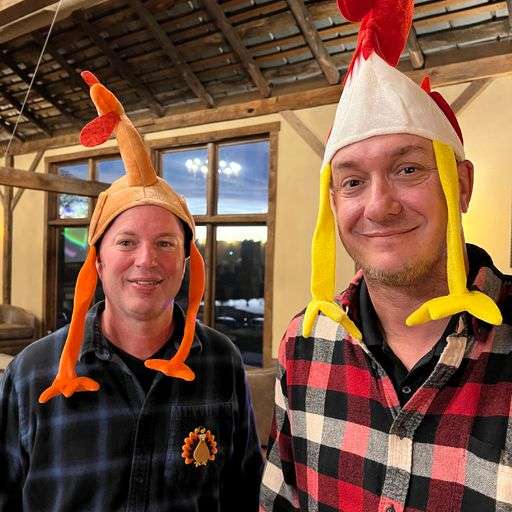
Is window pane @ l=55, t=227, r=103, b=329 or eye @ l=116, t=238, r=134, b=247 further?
window pane @ l=55, t=227, r=103, b=329

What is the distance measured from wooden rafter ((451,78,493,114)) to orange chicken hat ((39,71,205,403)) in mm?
3487

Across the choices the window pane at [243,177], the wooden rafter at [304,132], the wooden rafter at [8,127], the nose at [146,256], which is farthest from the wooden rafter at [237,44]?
the wooden rafter at [8,127]

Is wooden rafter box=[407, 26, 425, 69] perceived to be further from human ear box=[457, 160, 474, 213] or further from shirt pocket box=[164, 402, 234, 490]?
shirt pocket box=[164, 402, 234, 490]

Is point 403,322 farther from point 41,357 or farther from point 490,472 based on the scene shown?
point 41,357

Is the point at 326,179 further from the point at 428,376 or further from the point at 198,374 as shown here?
the point at 198,374

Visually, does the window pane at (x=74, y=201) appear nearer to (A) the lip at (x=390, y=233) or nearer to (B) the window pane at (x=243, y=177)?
(B) the window pane at (x=243, y=177)

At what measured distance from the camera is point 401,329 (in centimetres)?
117

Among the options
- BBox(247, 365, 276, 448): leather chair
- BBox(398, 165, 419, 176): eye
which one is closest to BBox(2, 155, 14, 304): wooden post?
BBox(247, 365, 276, 448): leather chair

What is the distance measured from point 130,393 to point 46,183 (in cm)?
500

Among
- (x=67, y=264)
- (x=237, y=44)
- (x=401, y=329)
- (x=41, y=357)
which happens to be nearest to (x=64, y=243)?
(x=67, y=264)

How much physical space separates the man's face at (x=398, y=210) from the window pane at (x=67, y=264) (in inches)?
278

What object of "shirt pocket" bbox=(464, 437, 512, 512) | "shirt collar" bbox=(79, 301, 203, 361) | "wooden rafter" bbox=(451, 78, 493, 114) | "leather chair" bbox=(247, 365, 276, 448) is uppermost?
"wooden rafter" bbox=(451, 78, 493, 114)

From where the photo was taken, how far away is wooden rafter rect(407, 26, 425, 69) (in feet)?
14.2

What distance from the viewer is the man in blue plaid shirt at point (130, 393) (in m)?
1.43
